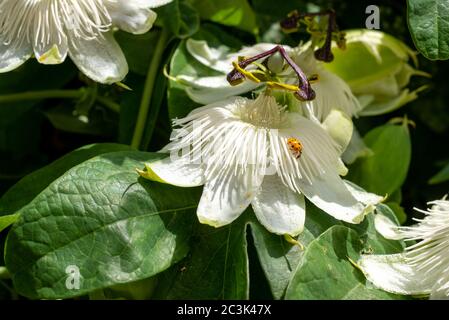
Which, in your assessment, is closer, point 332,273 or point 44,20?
point 332,273

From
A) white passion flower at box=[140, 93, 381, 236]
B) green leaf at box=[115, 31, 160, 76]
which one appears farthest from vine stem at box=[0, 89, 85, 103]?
white passion flower at box=[140, 93, 381, 236]

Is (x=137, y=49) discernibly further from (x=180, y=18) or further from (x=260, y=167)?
(x=260, y=167)

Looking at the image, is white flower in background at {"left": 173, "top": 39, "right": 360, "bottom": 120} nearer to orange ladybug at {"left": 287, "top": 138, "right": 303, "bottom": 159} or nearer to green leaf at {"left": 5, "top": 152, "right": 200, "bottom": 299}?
orange ladybug at {"left": 287, "top": 138, "right": 303, "bottom": 159}

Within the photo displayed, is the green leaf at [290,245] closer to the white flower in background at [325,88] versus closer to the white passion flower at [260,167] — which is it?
the white passion flower at [260,167]

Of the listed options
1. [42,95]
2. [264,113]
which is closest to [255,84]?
[264,113]

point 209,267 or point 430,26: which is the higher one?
point 430,26

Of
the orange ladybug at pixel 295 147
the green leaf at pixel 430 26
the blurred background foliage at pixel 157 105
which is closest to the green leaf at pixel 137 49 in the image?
the blurred background foliage at pixel 157 105

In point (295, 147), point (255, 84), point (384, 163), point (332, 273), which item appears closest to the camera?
point (332, 273)

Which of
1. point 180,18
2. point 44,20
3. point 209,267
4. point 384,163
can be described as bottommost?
point 384,163

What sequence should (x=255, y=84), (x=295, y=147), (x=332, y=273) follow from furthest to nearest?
1. (x=255, y=84)
2. (x=295, y=147)
3. (x=332, y=273)
